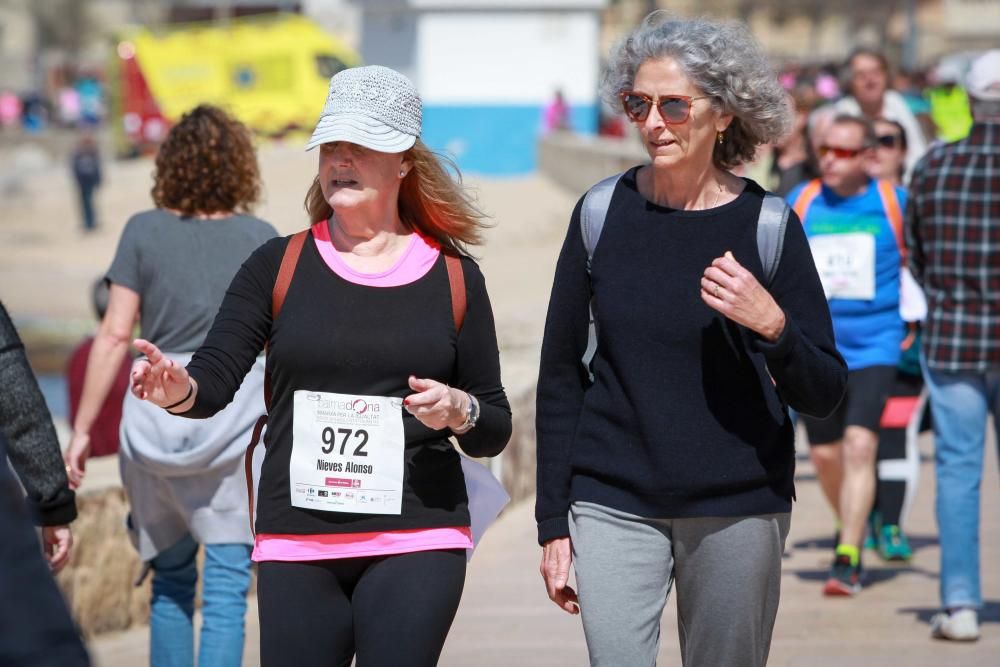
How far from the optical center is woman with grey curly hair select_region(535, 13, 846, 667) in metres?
3.84

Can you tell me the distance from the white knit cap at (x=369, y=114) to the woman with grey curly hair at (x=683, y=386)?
47cm

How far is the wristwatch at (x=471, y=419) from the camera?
395 centimetres

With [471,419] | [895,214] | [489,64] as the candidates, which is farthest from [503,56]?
[471,419]

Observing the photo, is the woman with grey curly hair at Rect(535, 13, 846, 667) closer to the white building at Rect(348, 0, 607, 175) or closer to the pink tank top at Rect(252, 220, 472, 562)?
the pink tank top at Rect(252, 220, 472, 562)

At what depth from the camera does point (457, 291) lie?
4.07 meters

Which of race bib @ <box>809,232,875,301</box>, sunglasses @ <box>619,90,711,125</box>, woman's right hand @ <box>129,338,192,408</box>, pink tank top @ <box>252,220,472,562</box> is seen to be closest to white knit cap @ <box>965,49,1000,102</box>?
race bib @ <box>809,232,875,301</box>

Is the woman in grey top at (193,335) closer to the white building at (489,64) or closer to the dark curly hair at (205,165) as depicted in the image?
the dark curly hair at (205,165)

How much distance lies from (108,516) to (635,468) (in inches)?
140

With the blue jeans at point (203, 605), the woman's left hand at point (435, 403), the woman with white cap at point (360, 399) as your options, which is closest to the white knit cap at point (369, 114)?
the woman with white cap at point (360, 399)

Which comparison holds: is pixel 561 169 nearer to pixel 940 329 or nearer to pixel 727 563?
pixel 940 329

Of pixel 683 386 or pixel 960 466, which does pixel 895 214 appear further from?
pixel 683 386

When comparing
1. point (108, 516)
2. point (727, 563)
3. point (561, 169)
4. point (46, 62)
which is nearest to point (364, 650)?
point (727, 563)

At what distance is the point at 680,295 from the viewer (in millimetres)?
3830

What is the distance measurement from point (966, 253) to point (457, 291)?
3.16 meters
